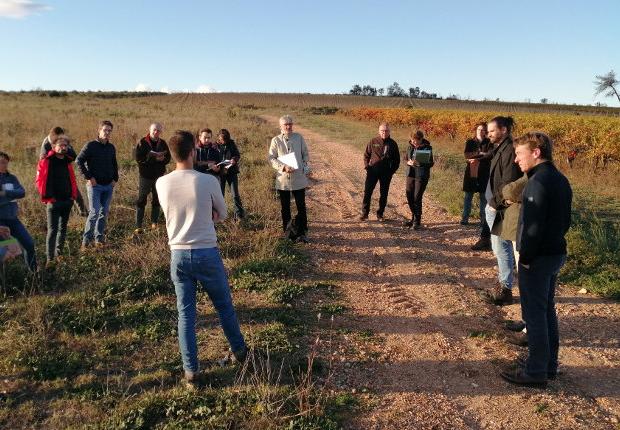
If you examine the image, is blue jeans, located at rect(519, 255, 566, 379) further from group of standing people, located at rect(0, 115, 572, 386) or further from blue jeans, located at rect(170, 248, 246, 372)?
blue jeans, located at rect(170, 248, 246, 372)

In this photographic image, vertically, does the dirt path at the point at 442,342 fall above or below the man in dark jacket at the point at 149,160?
below

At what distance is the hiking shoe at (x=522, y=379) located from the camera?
3.56 meters

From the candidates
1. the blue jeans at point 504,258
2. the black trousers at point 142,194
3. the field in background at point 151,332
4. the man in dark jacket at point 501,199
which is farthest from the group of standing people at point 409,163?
the black trousers at point 142,194

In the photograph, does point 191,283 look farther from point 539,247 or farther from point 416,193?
point 416,193

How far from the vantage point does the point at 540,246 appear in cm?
336

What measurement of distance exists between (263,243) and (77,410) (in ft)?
11.3

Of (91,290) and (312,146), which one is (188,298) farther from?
(312,146)

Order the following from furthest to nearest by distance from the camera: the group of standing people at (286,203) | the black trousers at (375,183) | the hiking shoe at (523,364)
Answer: the black trousers at (375,183), the hiking shoe at (523,364), the group of standing people at (286,203)

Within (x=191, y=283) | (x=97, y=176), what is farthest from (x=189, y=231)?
(x=97, y=176)

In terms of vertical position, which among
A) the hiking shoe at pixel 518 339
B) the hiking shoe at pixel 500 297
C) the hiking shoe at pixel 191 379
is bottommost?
the hiking shoe at pixel 191 379

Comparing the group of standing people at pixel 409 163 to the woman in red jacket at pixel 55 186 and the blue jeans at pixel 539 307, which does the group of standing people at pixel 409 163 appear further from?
the woman in red jacket at pixel 55 186

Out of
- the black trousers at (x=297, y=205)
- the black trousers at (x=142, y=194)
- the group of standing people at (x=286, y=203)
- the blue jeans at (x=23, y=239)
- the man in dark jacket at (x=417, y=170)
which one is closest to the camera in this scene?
the group of standing people at (x=286, y=203)

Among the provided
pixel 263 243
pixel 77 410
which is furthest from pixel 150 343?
pixel 263 243

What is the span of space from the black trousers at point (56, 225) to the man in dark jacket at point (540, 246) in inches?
224
